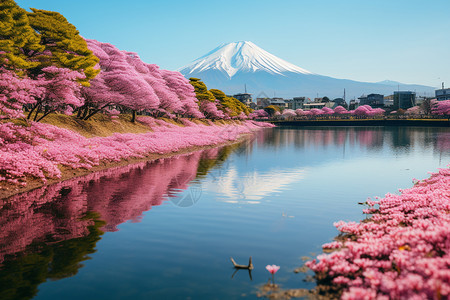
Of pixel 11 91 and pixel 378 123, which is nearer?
pixel 11 91

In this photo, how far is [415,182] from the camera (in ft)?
47.9

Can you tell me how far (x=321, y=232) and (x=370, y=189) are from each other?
22.3ft

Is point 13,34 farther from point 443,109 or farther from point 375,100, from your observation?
point 375,100

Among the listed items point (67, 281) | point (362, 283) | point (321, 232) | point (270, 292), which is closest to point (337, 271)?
point (362, 283)

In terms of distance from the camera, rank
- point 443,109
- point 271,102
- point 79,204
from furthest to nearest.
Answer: point 271,102
point 443,109
point 79,204

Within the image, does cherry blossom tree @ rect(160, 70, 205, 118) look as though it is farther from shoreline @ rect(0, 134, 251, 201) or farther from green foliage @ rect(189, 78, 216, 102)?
shoreline @ rect(0, 134, 251, 201)

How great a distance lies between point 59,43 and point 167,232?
20.2m

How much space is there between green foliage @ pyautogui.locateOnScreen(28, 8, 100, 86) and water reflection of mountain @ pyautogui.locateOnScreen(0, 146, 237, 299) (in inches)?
397

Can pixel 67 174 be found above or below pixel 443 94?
below

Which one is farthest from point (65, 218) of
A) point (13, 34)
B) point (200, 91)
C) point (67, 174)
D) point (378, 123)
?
point (378, 123)

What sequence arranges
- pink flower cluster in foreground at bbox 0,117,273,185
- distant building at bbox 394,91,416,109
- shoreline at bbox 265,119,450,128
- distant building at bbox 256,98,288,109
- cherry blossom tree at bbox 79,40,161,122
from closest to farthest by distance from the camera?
pink flower cluster in foreground at bbox 0,117,273,185 < cherry blossom tree at bbox 79,40,161,122 < shoreline at bbox 265,119,450,128 < distant building at bbox 394,91,416,109 < distant building at bbox 256,98,288,109

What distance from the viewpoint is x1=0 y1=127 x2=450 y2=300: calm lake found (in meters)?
5.29

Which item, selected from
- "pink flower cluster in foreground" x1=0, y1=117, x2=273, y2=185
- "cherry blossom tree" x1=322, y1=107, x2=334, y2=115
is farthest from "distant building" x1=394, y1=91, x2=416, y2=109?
"pink flower cluster in foreground" x1=0, y1=117, x2=273, y2=185

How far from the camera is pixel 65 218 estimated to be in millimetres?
8852
